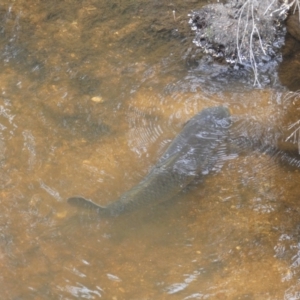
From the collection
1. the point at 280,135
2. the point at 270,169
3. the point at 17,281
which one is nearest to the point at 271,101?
the point at 280,135

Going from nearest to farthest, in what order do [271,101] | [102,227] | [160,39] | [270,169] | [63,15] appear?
1. [102,227]
2. [270,169]
3. [271,101]
4. [160,39]
5. [63,15]

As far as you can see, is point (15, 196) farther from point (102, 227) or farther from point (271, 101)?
point (271, 101)

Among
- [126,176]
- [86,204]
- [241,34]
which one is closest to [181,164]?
[126,176]

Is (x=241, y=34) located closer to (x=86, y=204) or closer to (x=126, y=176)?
(x=126, y=176)

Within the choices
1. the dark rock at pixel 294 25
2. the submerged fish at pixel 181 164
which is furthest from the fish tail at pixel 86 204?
the dark rock at pixel 294 25

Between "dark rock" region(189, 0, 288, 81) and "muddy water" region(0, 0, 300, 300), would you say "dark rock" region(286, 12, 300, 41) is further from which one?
"muddy water" region(0, 0, 300, 300)

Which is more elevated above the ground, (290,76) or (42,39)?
(42,39)

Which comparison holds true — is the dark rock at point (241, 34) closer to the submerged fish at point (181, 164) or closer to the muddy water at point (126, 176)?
the muddy water at point (126, 176)

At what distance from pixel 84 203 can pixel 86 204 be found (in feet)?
0.08

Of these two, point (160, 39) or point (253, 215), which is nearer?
point (253, 215)

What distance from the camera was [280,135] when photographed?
4.99 m

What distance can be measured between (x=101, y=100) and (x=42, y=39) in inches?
63.5

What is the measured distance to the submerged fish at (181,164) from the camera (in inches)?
171

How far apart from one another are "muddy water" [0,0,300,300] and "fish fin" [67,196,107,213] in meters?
0.08
